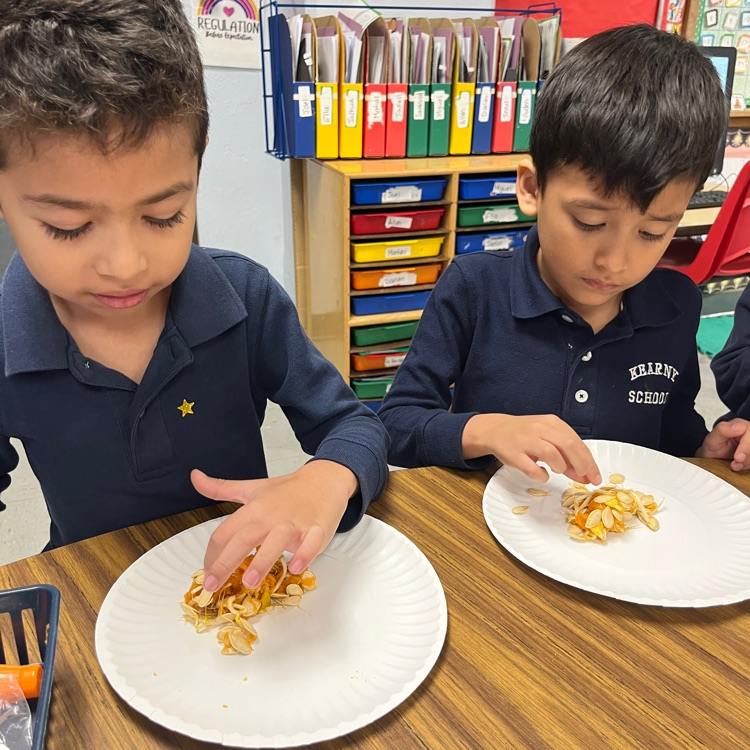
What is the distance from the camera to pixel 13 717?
1.44ft

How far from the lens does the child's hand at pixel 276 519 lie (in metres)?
0.53

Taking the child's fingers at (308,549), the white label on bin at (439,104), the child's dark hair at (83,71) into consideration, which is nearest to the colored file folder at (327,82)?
the white label on bin at (439,104)

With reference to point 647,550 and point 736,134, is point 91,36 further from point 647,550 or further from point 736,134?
point 736,134

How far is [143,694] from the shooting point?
48 centimetres

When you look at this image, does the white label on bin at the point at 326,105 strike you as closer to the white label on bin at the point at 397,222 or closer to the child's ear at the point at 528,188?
the white label on bin at the point at 397,222

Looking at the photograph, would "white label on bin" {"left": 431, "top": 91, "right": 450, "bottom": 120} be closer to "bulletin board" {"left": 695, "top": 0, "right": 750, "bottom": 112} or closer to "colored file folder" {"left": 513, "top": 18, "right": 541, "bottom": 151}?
"colored file folder" {"left": 513, "top": 18, "right": 541, "bottom": 151}

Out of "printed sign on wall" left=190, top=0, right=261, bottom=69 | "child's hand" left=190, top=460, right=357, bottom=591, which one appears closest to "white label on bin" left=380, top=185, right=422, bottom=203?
"printed sign on wall" left=190, top=0, right=261, bottom=69

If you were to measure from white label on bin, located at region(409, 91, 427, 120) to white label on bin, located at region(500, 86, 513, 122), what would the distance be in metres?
0.29

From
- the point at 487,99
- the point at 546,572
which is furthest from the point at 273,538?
the point at 487,99

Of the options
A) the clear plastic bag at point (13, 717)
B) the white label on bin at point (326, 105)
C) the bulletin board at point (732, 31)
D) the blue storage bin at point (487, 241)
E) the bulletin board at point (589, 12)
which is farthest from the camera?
the bulletin board at point (732, 31)

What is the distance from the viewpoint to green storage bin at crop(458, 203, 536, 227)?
2.29 m

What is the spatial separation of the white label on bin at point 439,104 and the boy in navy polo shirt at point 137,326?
62.0 inches

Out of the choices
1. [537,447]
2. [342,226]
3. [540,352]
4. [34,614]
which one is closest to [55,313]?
[34,614]

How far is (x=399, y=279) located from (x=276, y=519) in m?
1.79
